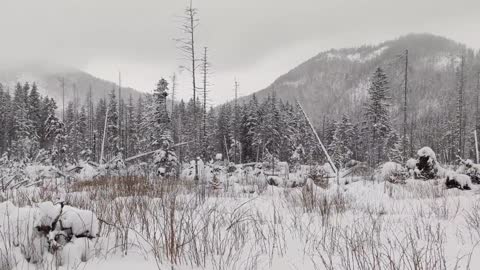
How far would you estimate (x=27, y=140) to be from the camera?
148ft

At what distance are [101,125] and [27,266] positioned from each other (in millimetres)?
64414

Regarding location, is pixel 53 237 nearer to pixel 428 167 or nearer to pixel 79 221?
pixel 79 221

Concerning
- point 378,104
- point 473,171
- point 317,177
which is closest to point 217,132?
point 378,104

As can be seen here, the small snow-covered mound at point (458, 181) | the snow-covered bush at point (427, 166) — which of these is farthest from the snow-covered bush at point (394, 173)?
the small snow-covered mound at point (458, 181)

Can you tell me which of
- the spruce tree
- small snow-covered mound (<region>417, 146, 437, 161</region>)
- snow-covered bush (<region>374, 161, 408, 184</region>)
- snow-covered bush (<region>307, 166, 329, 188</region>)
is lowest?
snow-covered bush (<region>374, 161, 408, 184</region>)

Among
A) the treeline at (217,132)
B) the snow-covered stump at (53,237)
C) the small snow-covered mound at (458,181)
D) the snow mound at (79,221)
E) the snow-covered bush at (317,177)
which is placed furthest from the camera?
the treeline at (217,132)

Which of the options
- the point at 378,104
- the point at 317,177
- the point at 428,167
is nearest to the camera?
the point at 317,177

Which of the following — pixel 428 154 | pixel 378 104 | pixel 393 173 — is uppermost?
pixel 378 104

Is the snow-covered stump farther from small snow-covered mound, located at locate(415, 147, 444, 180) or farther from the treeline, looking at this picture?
the treeline

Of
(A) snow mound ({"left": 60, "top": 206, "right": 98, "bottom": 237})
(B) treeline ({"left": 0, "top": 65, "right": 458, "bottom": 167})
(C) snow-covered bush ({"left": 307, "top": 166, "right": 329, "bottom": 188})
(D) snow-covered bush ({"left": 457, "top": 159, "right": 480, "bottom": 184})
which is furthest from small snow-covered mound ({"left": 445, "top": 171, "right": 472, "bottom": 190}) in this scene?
(B) treeline ({"left": 0, "top": 65, "right": 458, "bottom": 167})

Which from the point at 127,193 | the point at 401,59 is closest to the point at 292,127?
the point at 401,59

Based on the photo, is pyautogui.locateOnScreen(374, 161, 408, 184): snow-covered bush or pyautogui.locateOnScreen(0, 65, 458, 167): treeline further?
pyautogui.locateOnScreen(0, 65, 458, 167): treeline

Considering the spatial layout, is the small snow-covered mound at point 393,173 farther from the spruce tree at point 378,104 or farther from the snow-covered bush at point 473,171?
the spruce tree at point 378,104

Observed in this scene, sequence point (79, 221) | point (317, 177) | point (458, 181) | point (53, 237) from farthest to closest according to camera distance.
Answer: point (458, 181) → point (317, 177) → point (79, 221) → point (53, 237)
